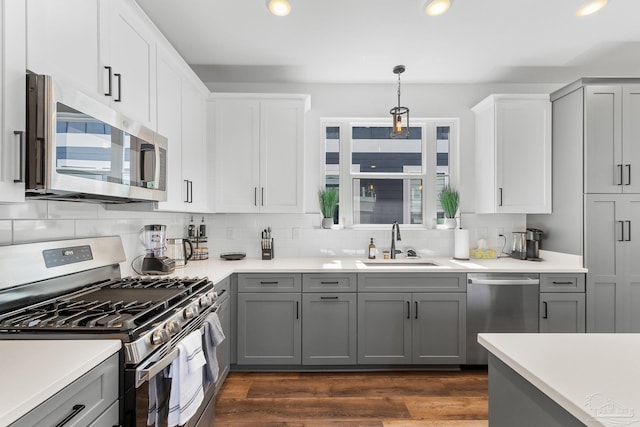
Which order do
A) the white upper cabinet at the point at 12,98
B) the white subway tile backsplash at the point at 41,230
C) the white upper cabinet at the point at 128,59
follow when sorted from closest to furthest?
the white upper cabinet at the point at 12,98
the white subway tile backsplash at the point at 41,230
the white upper cabinet at the point at 128,59

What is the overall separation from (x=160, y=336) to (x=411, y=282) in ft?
6.51

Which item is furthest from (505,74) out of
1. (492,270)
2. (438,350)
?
(438,350)

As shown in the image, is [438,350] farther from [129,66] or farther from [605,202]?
[129,66]

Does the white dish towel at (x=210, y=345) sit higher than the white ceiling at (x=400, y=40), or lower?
lower

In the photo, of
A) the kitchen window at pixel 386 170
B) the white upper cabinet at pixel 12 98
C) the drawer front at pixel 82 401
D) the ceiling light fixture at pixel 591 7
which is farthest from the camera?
the kitchen window at pixel 386 170

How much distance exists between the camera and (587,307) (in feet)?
8.72

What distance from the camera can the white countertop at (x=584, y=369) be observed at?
696mm

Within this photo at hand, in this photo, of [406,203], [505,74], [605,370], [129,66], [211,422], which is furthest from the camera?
[406,203]

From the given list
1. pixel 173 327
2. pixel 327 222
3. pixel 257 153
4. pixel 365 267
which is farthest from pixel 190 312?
pixel 327 222

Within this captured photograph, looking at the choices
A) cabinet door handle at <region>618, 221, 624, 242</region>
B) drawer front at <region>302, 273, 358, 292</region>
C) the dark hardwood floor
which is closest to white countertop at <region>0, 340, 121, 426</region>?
A: the dark hardwood floor

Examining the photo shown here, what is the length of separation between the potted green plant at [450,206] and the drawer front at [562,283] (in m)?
0.90

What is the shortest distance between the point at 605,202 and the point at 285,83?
3005 mm

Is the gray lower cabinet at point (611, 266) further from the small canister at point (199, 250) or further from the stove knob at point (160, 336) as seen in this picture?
the small canister at point (199, 250)

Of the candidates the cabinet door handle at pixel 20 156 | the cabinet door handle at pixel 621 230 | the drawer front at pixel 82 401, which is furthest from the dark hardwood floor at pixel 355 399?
the cabinet door handle at pixel 20 156
